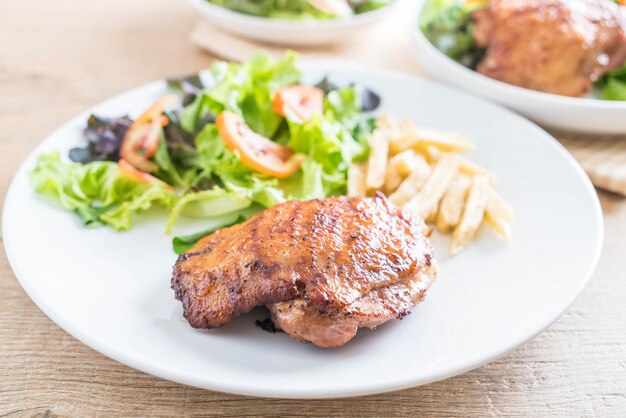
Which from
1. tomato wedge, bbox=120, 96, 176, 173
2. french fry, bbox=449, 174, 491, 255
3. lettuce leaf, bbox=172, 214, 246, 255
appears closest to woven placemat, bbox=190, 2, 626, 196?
french fry, bbox=449, 174, 491, 255

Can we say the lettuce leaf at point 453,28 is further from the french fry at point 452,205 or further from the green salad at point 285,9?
the french fry at point 452,205

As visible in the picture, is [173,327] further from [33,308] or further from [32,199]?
[32,199]

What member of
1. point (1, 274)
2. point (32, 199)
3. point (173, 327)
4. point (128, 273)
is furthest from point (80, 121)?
point (173, 327)

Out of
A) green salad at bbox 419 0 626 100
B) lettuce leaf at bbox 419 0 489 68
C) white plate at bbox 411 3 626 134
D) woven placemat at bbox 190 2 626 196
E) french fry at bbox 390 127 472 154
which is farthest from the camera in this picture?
lettuce leaf at bbox 419 0 489 68

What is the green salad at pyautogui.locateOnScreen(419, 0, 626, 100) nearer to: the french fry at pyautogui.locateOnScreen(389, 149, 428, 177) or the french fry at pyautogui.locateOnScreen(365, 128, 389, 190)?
the french fry at pyautogui.locateOnScreen(365, 128, 389, 190)

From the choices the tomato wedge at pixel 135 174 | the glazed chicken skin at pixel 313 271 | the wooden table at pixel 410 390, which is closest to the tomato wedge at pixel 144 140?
the tomato wedge at pixel 135 174

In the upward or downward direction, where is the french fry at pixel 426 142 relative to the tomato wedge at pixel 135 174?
upward

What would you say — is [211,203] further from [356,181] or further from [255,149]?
[356,181]
